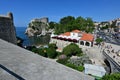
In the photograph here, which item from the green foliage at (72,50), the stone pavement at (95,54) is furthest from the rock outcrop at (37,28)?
the stone pavement at (95,54)

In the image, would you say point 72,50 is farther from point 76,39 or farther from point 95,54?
point 76,39

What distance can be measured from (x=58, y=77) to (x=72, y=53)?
34.6m

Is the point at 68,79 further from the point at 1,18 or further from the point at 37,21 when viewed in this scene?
the point at 37,21

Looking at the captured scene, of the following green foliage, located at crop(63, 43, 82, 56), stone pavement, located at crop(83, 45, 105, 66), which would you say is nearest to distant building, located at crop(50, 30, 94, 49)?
green foliage, located at crop(63, 43, 82, 56)

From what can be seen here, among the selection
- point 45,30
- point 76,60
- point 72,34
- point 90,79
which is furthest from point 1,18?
point 45,30

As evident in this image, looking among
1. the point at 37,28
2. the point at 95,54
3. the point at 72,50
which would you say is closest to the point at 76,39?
the point at 72,50

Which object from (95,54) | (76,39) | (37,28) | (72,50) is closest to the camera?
(95,54)

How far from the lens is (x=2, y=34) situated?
1382cm

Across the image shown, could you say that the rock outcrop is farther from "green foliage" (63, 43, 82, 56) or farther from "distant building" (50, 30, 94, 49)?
"green foliage" (63, 43, 82, 56)

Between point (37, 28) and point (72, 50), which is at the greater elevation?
point (37, 28)

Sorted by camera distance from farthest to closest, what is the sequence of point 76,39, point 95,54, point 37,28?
point 37,28 < point 76,39 < point 95,54

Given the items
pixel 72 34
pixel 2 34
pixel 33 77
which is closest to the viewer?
pixel 33 77

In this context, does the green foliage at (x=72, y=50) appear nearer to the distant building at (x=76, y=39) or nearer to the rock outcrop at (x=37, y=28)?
the distant building at (x=76, y=39)

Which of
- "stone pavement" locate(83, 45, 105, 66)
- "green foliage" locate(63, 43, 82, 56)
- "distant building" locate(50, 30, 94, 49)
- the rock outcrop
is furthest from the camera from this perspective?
the rock outcrop
